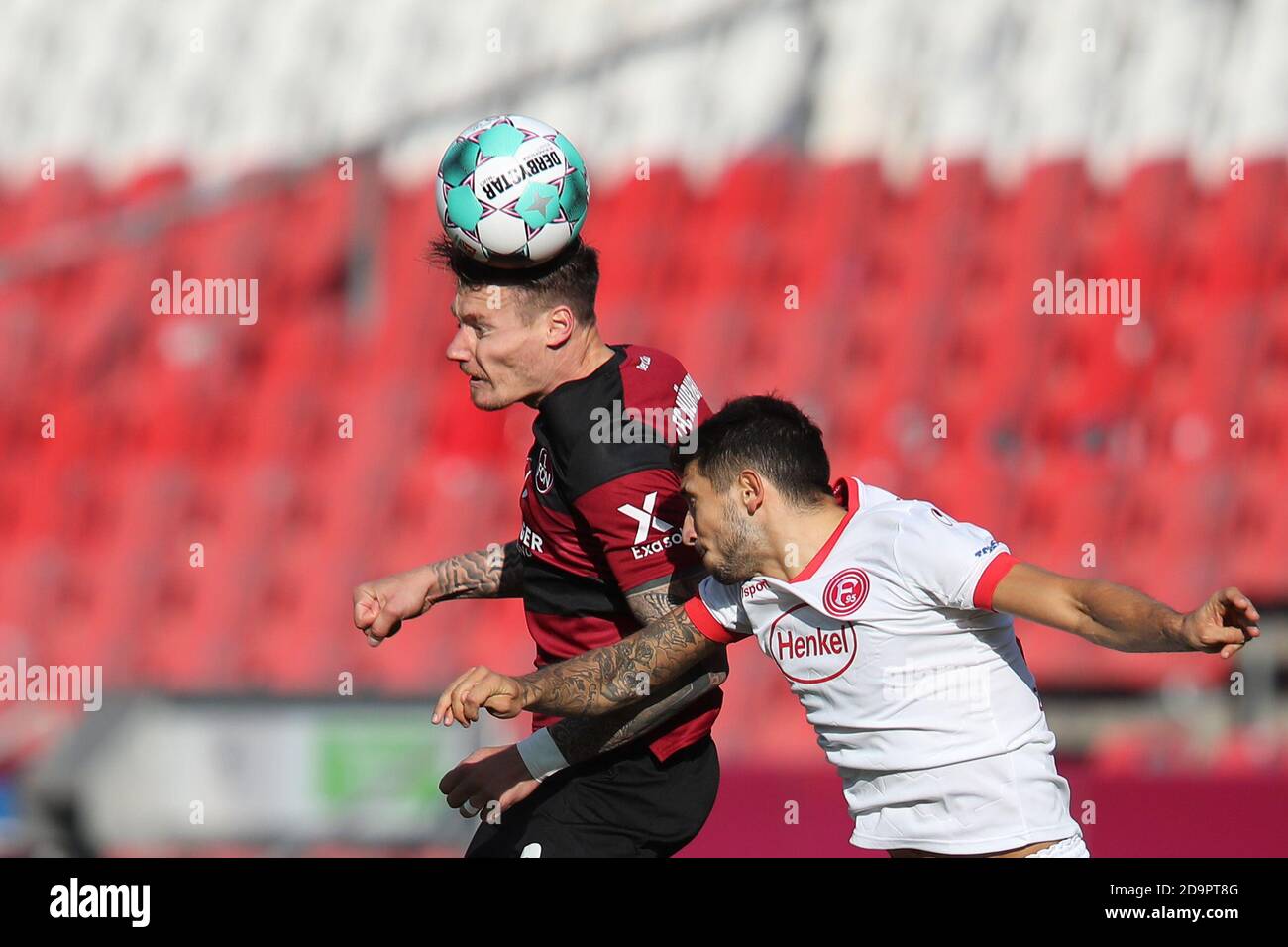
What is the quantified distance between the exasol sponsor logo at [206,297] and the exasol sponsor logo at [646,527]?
21.1 ft

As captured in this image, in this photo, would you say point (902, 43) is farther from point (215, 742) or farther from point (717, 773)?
point (717, 773)

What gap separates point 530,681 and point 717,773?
0.68 meters

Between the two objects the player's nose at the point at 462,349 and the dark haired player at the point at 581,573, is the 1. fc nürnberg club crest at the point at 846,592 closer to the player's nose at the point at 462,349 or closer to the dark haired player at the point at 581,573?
the dark haired player at the point at 581,573

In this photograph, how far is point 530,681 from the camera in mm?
3436

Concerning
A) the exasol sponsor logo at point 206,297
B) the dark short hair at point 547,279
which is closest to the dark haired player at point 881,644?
the dark short hair at point 547,279

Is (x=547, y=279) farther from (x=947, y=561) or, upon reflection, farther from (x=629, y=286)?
(x=629, y=286)

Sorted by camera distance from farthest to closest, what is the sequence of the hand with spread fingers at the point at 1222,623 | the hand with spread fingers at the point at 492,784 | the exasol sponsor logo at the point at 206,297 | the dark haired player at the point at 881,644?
the exasol sponsor logo at the point at 206,297 < the hand with spread fingers at the point at 492,784 < the dark haired player at the point at 881,644 < the hand with spread fingers at the point at 1222,623

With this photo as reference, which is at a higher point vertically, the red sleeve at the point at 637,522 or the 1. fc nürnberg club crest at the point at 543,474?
the 1. fc nürnberg club crest at the point at 543,474

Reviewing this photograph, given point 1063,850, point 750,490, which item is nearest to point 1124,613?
point 1063,850

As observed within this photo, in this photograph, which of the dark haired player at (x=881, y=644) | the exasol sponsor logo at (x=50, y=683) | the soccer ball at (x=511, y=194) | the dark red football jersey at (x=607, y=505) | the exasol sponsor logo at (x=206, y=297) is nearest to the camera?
the dark haired player at (x=881, y=644)

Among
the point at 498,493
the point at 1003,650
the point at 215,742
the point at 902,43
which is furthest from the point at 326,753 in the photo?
the point at 902,43

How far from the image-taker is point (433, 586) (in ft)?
13.2

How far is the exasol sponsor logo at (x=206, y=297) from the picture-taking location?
9391 mm

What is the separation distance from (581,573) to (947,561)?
920mm
